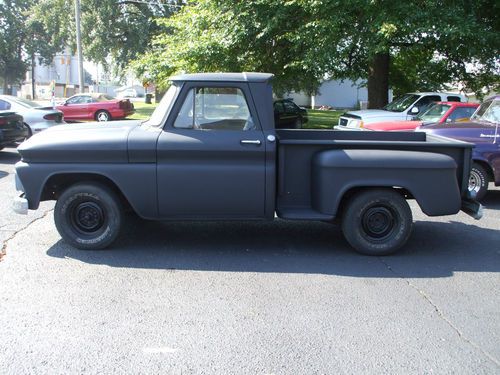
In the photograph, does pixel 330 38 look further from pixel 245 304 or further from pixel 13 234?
pixel 245 304

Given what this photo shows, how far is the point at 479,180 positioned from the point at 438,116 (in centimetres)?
447

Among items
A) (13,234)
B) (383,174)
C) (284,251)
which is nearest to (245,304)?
(284,251)

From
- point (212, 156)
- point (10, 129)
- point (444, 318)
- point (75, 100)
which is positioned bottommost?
point (444, 318)

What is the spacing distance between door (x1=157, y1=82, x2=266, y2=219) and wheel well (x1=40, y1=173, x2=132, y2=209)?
1.92 ft

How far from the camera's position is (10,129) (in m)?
12.4

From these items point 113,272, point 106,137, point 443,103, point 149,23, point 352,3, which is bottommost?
point 113,272

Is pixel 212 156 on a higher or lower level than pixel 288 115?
lower

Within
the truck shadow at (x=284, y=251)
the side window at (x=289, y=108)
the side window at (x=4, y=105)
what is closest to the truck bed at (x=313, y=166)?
the truck shadow at (x=284, y=251)

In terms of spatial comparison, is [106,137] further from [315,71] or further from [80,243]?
[315,71]

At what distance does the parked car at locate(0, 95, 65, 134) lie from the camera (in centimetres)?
1462

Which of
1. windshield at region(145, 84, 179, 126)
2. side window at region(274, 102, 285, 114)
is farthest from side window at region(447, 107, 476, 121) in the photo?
side window at region(274, 102, 285, 114)

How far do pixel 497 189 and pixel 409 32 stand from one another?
551cm

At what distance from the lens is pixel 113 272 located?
5078 millimetres

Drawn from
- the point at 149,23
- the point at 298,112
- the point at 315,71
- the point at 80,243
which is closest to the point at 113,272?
the point at 80,243
